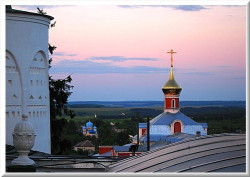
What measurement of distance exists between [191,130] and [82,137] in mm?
12202

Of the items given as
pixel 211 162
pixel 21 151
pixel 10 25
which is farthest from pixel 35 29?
pixel 211 162

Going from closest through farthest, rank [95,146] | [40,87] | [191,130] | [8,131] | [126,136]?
[8,131] → [40,87] → [191,130] → [95,146] → [126,136]

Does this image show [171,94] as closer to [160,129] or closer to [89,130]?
[160,129]

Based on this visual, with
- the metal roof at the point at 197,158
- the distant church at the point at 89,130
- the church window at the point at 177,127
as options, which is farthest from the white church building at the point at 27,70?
the distant church at the point at 89,130

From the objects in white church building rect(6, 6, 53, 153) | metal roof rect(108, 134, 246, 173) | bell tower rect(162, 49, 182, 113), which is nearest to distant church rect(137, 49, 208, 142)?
bell tower rect(162, 49, 182, 113)

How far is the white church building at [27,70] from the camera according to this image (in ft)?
81.5

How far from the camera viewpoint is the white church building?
24.8 m

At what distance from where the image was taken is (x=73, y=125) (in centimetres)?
8006

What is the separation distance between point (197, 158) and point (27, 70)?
11605mm

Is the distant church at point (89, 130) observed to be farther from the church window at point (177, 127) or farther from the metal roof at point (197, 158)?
the metal roof at point (197, 158)

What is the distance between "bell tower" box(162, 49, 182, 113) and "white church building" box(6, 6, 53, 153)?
5064 centimetres

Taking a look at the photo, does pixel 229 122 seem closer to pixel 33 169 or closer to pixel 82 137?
pixel 33 169

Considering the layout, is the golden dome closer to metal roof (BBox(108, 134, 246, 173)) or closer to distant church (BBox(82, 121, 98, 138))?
distant church (BBox(82, 121, 98, 138))

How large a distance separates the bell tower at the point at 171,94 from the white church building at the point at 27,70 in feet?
166
